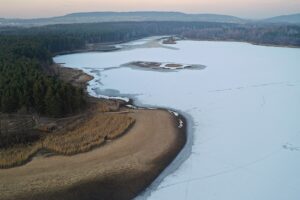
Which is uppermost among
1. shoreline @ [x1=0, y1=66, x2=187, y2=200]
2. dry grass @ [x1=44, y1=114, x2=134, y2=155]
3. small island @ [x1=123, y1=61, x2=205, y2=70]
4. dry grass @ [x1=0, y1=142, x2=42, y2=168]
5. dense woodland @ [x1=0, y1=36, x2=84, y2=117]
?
dense woodland @ [x1=0, y1=36, x2=84, y2=117]

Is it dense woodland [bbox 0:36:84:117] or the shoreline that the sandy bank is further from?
dense woodland [bbox 0:36:84:117]

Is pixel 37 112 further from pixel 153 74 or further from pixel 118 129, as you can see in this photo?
pixel 153 74

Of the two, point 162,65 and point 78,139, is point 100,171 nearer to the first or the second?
point 78,139

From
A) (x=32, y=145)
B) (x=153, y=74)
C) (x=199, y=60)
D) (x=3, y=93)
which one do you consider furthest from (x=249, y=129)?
(x=199, y=60)

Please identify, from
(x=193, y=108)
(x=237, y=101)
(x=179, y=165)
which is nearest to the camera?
(x=179, y=165)

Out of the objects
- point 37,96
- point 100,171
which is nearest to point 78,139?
point 100,171

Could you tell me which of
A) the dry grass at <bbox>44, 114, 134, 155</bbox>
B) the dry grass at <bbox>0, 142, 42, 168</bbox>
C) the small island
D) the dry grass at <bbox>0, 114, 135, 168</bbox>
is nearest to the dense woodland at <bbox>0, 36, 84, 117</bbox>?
the dry grass at <bbox>0, 114, 135, 168</bbox>
